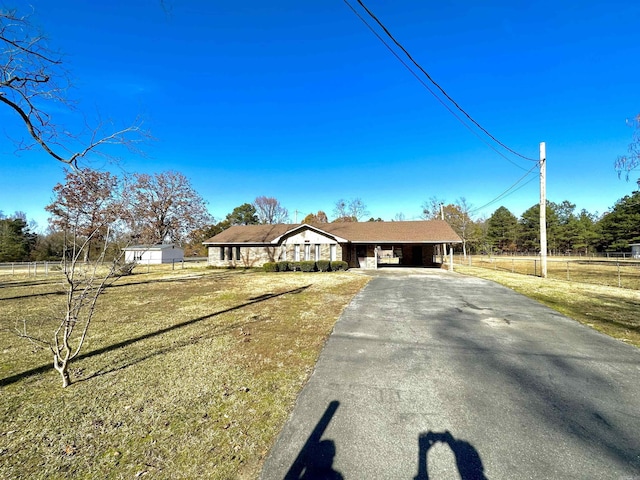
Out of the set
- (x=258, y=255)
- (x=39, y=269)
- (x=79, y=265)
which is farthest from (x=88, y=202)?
(x=39, y=269)

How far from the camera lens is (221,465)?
98.9 inches

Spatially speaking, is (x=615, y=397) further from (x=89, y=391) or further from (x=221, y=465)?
(x=89, y=391)


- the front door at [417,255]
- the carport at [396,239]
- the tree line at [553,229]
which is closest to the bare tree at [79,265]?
the carport at [396,239]

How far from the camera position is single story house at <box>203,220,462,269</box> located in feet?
75.6

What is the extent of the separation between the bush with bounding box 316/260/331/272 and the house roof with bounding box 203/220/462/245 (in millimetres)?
2587

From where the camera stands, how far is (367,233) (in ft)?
82.8

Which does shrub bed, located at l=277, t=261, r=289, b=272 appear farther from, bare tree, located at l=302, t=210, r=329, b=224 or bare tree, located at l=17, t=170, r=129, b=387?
bare tree, located at l=302, t=210, r=329, b=224

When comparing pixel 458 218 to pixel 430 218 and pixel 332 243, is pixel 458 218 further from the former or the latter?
pixel 332 243

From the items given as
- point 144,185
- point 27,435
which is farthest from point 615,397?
point 144,185

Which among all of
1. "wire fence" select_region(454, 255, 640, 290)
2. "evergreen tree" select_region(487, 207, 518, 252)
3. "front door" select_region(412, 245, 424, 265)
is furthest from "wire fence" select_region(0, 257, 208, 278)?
"evergreen tree" select_region(487, 207, 518, 252)

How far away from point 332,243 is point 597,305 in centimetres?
1603

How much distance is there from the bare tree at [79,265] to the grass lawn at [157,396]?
0.37 m

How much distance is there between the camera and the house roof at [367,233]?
2302 cm

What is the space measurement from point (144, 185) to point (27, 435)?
33.6 meters
